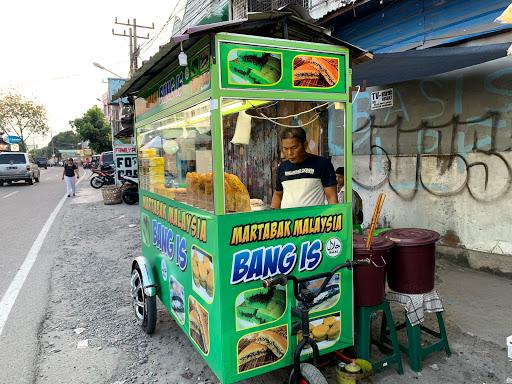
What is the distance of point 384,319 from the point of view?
11.1ft

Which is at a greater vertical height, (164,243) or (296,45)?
(296,45)

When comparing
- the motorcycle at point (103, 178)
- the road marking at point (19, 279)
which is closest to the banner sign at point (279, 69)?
the road marking at point (19, 279)

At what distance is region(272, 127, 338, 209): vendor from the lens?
3.12 meters

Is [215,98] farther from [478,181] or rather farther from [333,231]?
[478,181]

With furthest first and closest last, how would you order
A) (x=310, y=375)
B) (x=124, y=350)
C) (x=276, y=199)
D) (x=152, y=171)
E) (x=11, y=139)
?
1. (x=11, y=139)
2. (x=152, y=171)
3. (x=124, y=350)
4. (x=276, y=199)
5. (x=310, y=375)

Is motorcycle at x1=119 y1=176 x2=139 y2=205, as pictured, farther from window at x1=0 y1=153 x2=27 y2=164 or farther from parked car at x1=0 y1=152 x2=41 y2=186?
window at x1=0 y1=153 x2=27 y2=164

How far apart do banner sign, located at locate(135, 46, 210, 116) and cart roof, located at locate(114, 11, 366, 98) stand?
10 cm

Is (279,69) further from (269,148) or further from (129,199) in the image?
(129,199)

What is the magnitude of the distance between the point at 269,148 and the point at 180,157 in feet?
2.59

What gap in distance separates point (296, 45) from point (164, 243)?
2044mm

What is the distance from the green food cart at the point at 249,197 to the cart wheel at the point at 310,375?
195mm

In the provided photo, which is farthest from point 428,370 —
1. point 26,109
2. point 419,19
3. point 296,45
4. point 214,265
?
point 26,109

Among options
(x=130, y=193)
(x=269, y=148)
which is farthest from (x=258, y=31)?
(x=130, y=193)

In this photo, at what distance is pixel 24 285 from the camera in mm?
5387
